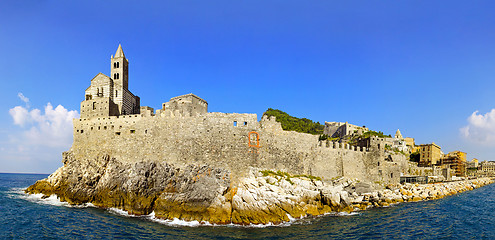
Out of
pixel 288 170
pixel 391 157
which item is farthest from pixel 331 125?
pixel 288 170

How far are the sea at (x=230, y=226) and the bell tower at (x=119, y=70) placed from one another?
16600 mm

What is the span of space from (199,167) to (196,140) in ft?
10.2

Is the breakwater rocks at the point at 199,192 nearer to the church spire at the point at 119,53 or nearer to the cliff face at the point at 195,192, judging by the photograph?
the cliff face at the point at 195,192

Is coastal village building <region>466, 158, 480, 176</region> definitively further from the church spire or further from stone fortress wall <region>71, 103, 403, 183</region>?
the church spire

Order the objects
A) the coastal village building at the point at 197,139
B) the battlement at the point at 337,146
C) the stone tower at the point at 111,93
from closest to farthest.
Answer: the coastal village building at the point at 197,139
the stone tower at the point at 111,93
the battlement at the point at 337,146

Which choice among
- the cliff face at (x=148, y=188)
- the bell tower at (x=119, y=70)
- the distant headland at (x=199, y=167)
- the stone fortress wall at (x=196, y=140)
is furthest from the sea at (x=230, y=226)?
the bell tower at (x=119, y=70)

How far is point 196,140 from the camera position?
3328cm

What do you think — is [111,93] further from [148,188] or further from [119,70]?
[148,188]

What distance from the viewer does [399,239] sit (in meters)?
23.3

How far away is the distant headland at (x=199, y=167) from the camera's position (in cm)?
2928

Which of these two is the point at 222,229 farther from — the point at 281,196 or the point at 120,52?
the point at 120,52

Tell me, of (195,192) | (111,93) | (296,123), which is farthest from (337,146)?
(296,123)

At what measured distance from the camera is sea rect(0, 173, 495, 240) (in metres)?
23.2

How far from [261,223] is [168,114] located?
53.9ft
